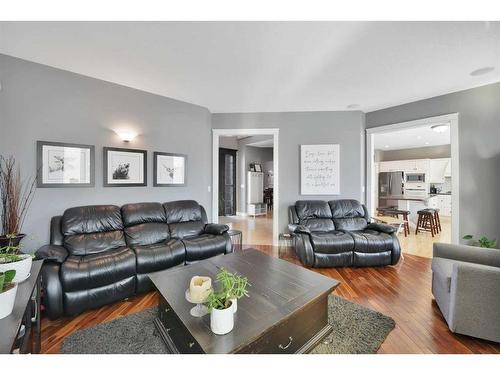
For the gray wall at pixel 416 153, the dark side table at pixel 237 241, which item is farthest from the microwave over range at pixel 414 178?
the dark side table at pixel 237 241

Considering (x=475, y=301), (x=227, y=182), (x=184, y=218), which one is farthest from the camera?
(x=227, y=182)

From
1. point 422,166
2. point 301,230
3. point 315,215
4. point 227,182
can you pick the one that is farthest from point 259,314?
point 422,166

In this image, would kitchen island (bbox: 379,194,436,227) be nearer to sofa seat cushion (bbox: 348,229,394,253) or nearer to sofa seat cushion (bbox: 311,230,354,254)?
sofa seat cushion (bbox: 348,229,394,253)

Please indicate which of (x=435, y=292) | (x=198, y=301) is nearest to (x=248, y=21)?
(x=198, y=301)

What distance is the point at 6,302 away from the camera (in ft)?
2.99

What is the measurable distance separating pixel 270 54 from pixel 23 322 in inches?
109

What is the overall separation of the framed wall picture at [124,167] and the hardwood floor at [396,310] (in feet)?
5.37

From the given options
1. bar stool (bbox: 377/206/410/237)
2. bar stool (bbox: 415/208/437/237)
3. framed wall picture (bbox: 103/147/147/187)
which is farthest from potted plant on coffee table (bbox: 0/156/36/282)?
bar stool (bbox: 415/208/437/237)

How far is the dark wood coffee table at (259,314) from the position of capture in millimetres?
1112

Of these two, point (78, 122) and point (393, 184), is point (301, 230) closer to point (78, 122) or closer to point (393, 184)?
point (78, 122)

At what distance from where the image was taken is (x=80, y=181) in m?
2.70

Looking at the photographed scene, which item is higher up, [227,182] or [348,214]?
[227,182]
